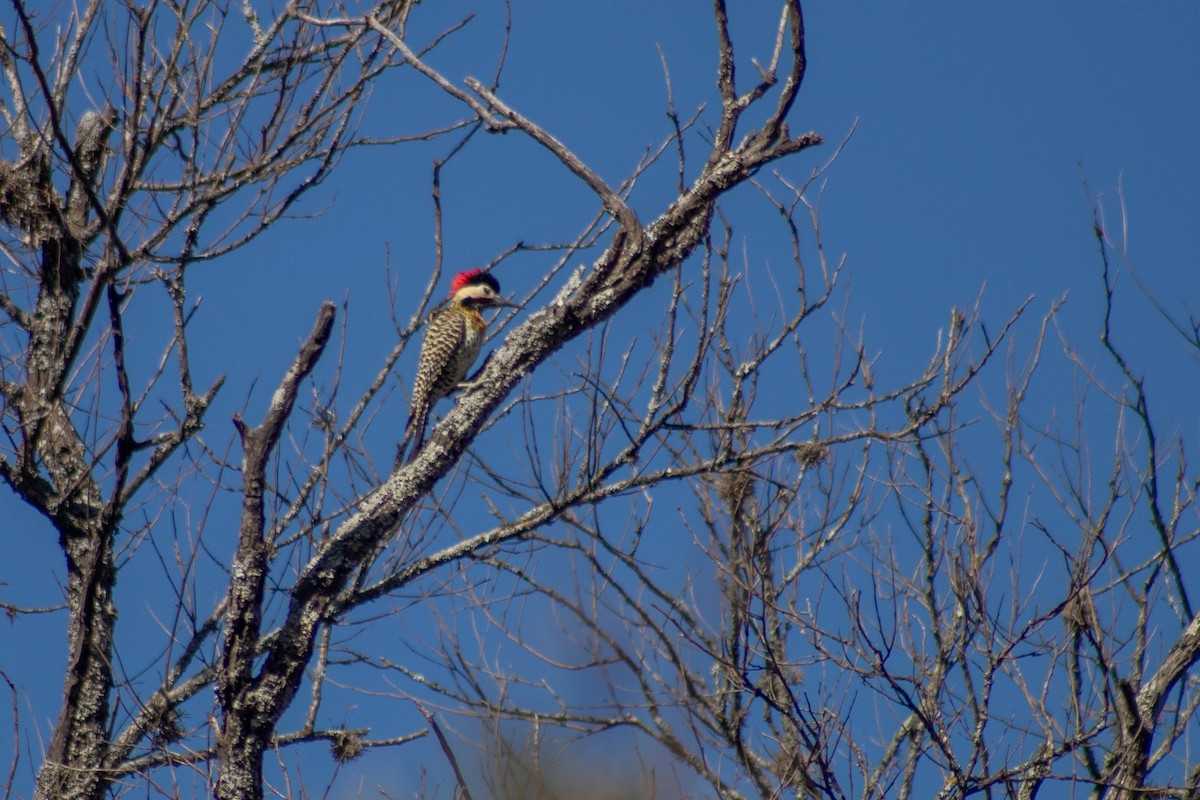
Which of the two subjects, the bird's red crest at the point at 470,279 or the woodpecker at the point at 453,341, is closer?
the woodpecker at the point at 453,341

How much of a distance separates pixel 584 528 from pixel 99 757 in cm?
228

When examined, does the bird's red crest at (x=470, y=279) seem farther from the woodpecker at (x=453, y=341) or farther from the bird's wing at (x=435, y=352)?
the bird's wing at (x=435, y=352)

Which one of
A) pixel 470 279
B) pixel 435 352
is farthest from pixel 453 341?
pixel 470 279

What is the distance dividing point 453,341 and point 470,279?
86 cm

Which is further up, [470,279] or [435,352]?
[470,279]

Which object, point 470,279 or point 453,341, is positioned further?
point 470,279

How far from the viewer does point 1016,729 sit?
13.6ft

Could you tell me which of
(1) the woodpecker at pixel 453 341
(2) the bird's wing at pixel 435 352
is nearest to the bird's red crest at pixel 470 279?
(1) the woodpecker at pixel 453 341

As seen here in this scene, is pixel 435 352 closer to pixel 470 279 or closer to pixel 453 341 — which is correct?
pixel 453 341

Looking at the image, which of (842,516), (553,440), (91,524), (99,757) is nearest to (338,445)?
(553,440)

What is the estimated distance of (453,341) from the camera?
7.27 meters

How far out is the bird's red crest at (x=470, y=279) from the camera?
313 inches

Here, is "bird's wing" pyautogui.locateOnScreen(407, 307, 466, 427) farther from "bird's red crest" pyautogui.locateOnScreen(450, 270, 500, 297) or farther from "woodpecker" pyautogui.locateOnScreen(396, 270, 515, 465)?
"bird's red crest" pyautogui.locateOnScreen(450, 270, 500, 297)

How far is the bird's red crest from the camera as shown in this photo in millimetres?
7945
